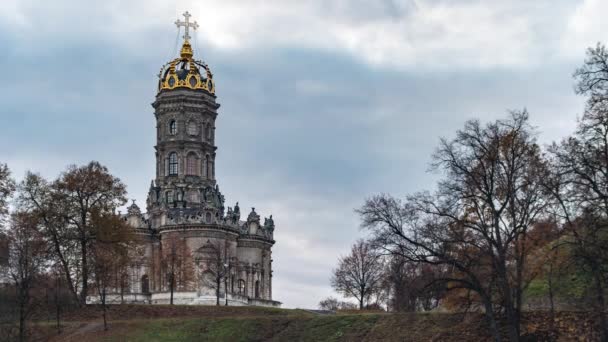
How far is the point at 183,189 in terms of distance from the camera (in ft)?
323

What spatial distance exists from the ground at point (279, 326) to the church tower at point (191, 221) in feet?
58.2

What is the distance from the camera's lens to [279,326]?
5809cm

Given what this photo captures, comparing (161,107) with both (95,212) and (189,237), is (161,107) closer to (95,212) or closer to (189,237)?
(189,237)

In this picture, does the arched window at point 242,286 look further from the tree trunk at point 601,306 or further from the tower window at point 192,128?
the tree trunk at point 601,306

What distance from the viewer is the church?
91.8 meters

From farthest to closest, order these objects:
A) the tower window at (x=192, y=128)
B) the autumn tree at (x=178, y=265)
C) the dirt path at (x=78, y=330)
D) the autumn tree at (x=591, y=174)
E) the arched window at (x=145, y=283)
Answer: the tower window at (x=192, y=128)
the arched window at (x=145, y=283)
the autumn tree at (x=178, y=265)
the dirt path at (x=78, y=330)
the autumn tree at (x=591, y=174)

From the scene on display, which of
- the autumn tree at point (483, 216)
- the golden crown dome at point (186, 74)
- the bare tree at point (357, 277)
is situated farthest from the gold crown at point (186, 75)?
the autumn tree at point (483, 216)

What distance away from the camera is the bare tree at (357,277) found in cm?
8608

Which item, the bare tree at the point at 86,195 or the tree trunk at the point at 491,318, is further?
the bare tree at the point at 86,195

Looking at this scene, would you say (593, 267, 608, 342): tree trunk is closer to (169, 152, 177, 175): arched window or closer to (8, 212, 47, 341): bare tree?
(8, 212, 47, 341): bare tree

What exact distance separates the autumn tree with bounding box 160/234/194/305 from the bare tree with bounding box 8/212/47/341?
67.7 ft

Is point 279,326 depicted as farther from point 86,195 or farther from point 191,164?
point 191,164

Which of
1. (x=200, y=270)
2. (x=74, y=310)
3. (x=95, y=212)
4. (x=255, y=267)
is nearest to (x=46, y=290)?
(x=74, y=310)

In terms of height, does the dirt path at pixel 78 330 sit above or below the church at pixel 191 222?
below
